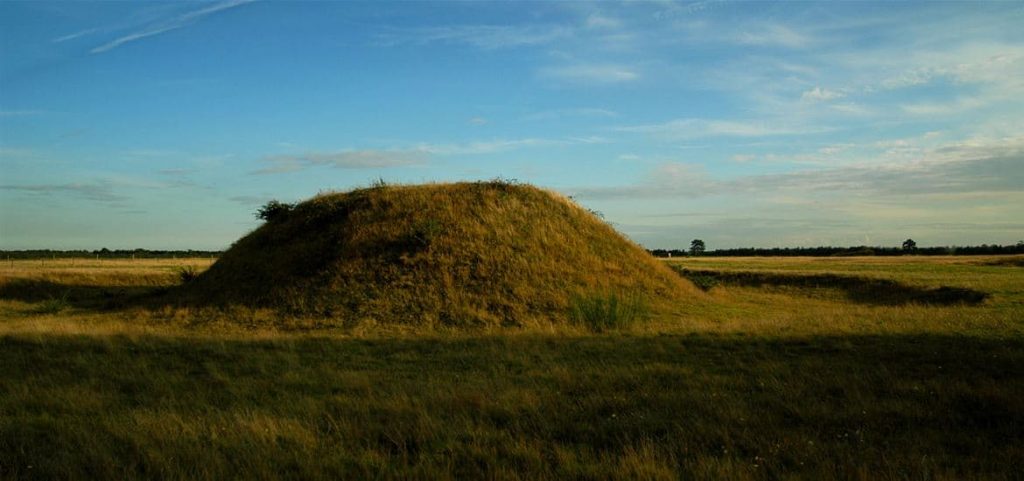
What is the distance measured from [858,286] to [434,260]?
24.3m

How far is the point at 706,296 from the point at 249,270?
21.3 meters

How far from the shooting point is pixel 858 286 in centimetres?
3706

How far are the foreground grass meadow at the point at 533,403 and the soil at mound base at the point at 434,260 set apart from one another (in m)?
5.94

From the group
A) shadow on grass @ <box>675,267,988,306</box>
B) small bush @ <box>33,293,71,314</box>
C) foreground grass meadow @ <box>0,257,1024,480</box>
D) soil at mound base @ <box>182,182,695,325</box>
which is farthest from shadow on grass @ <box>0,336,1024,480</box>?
shadow on grass @ <box>675,267,988,306</box>

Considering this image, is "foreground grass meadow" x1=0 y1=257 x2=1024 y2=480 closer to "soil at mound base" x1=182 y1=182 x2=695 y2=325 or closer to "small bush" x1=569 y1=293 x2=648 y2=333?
"small bush" x1=569 y1=293 x2=648 y2=333

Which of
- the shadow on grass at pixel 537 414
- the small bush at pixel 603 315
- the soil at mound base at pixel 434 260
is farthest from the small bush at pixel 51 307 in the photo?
the small bush at pixel 603 315

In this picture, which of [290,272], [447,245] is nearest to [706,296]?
[447,245]

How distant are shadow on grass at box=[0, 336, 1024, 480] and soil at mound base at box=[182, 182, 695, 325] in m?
10.2

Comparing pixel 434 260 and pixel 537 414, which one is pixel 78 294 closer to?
pixel 434 260

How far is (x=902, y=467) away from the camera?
6.49 meters

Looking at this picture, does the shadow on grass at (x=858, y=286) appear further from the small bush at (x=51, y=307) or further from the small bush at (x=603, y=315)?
the small bush at (x=51, y=307)

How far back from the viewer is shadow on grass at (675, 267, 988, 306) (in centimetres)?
3038

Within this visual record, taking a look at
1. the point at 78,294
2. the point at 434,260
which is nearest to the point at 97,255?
the point at 78,294

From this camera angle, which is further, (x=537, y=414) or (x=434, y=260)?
(x=434, y=260)
